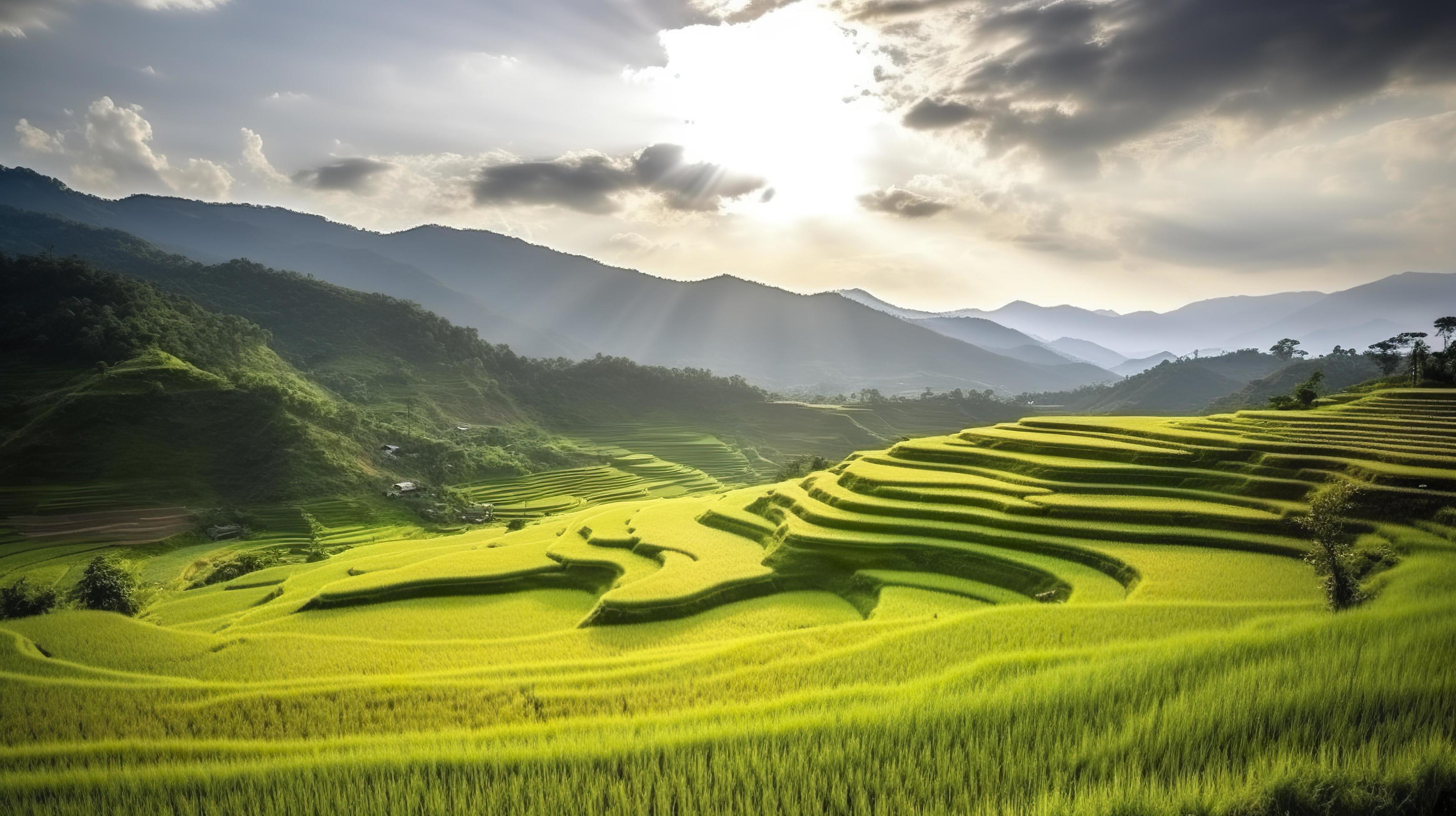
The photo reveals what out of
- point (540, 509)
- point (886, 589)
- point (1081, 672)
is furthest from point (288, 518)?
point (1081, 672)

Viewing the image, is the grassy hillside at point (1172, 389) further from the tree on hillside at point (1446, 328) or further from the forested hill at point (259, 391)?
the forested hill at point (259, 391)

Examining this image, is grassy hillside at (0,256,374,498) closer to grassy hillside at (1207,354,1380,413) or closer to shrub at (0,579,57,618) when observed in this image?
shrub at (0,579,57,618)

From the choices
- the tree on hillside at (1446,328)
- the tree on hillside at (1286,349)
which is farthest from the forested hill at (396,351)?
the tree on hillside at (1286,349)

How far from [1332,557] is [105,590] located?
3100 cm

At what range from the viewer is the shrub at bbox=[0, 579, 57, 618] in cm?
1681

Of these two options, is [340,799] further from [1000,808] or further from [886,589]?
[886,589]

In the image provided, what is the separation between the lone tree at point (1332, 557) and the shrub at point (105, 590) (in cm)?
3054

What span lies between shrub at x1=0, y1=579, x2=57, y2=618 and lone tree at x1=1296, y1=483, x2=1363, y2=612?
29.4 meters

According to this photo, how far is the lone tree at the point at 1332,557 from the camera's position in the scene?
8.98 m

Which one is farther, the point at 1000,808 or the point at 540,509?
the point at 540,509

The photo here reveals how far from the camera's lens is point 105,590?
1902cm

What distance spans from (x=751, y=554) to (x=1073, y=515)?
912 centimetres

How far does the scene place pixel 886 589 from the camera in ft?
47.9

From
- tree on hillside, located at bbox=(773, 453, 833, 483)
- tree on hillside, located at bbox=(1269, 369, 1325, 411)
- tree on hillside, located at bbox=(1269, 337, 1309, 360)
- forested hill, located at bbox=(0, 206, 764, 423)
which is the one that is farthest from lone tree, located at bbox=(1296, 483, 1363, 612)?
tree on hillside, located at bbox=(1269, 337, 1309, 360)
